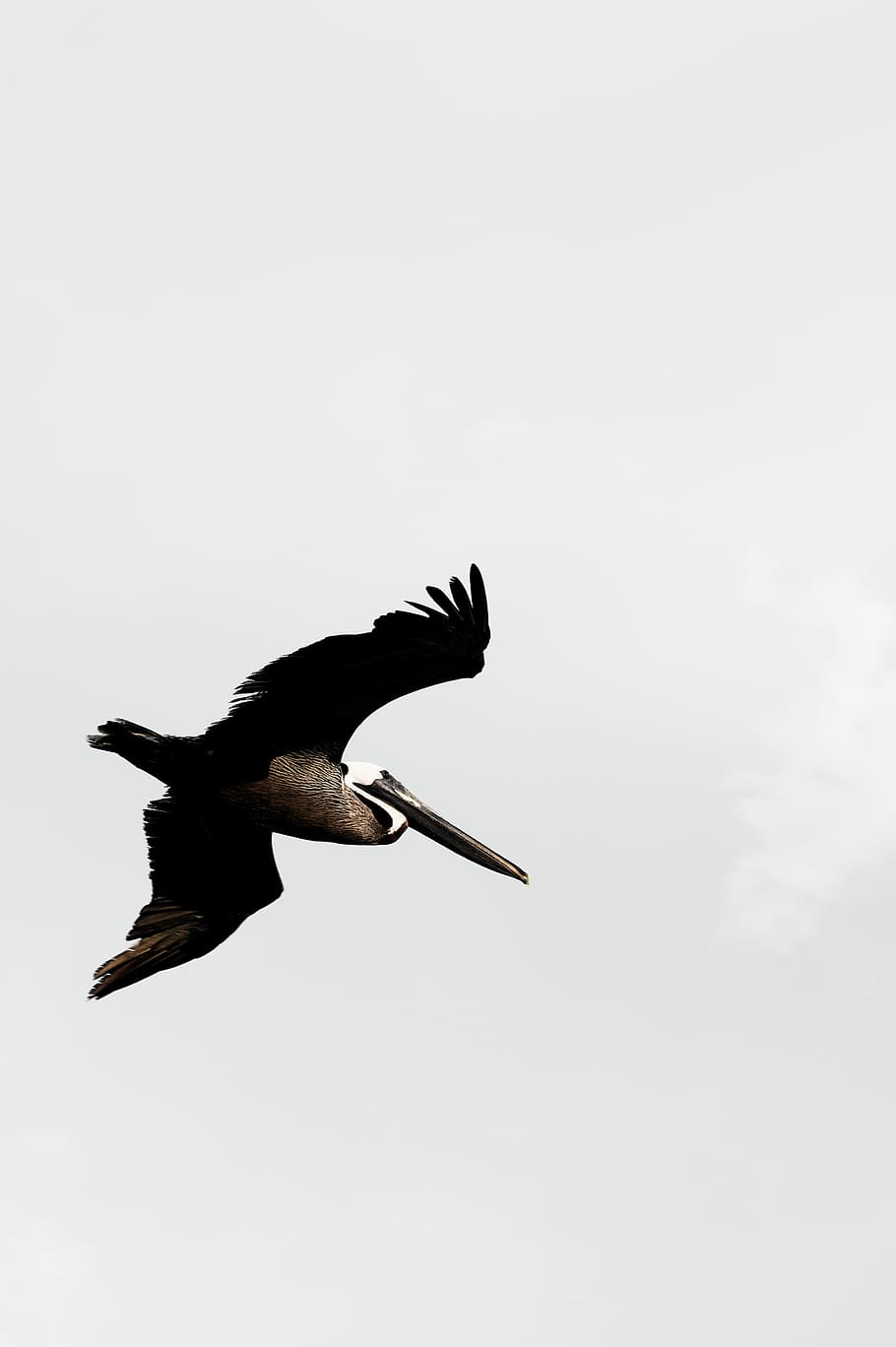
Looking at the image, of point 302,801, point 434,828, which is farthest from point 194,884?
point 434,828

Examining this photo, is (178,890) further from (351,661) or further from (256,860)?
(351,661)

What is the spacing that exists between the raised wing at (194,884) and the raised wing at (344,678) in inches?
38.9

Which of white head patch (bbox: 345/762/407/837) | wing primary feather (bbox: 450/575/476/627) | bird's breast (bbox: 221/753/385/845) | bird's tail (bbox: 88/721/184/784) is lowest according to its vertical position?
bird's tail (bbox: 88/721/184/784)

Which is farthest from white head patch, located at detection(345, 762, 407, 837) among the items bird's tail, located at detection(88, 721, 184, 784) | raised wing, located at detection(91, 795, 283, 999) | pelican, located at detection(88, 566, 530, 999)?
bird's tail, located at detection(88, 721, 184, 784)

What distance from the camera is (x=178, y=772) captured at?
73.7 ft

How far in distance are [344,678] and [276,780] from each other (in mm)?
1283

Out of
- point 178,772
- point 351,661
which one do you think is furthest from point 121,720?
point 351,661

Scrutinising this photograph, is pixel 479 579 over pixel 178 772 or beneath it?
over

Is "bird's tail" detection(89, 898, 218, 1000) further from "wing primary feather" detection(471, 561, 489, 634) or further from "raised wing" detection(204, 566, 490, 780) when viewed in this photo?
"wing primary feather" detection(471, 561, 489, 634)

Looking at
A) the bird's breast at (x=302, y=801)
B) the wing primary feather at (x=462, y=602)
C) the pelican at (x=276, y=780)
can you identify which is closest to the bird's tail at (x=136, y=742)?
the pelican at (x=276, y=780)

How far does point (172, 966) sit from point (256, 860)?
4.19 feet

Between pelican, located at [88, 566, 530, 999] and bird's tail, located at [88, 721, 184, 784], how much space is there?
1 centimetres

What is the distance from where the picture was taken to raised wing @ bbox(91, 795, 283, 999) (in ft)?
75.9

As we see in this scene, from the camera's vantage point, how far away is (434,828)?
2366 cm
